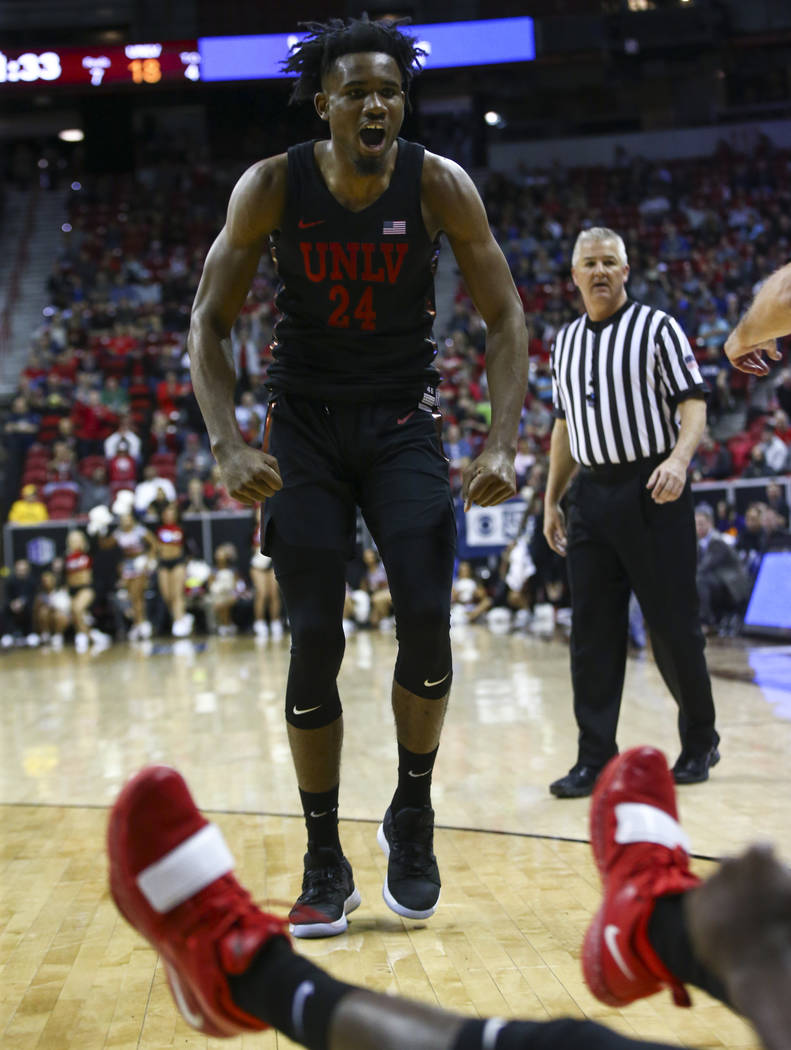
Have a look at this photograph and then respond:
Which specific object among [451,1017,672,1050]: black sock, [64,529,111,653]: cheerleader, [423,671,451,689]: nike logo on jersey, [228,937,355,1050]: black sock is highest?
[423,671,451,689]: nike logo on jersey

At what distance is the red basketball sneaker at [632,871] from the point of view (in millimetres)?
1467

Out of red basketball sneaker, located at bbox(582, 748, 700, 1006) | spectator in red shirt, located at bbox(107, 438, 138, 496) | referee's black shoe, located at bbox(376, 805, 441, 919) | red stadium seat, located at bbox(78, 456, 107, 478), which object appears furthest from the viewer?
red stadium seat, located at bbox(78, 456, 107, 478)

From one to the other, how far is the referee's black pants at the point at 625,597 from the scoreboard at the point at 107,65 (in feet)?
59.4

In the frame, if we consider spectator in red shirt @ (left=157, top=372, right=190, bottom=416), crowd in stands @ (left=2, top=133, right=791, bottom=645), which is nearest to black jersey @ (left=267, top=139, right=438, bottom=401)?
crowd in stands @ (left=2, top=133, right=791, bottom=645)

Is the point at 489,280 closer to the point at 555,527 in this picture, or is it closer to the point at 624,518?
the point at 624,518

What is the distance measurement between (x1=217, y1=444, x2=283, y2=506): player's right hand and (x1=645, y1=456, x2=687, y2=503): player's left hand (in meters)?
1.84

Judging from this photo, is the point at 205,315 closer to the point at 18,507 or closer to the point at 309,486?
the point at 309,486

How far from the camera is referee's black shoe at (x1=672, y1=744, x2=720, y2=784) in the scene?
4145 mm

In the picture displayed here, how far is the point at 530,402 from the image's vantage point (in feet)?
51.0

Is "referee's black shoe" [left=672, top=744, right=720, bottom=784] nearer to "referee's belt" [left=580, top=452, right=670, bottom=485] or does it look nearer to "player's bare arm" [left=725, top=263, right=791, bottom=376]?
"referee's belt" [left=580, top=452, right=670, bottom=485]

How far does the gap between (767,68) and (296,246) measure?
22828 mm

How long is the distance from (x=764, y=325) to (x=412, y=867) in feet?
4.94

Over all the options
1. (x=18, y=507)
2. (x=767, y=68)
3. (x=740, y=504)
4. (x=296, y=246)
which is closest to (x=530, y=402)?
(x=740, y=504)

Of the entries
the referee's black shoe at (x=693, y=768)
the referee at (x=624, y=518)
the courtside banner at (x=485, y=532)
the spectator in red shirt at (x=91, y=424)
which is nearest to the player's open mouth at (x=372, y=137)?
the referee at (x=624, y=518)
